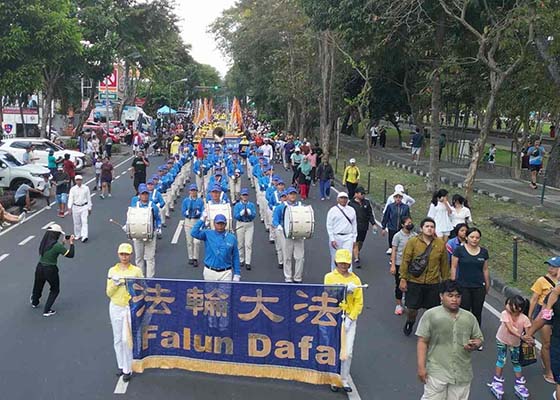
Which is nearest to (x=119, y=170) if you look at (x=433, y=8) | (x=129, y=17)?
(x=129, y=17)

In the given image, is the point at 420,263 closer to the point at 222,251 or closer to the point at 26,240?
the point at 222,251

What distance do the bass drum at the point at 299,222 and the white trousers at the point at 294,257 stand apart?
0.26 meters

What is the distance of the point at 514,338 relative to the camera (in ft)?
23.9

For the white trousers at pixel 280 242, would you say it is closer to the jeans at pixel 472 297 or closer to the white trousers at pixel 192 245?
the white trousers at pixel 192 245

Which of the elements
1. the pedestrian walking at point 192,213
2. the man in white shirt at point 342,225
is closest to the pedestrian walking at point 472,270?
the man in white shirt at point 342,225

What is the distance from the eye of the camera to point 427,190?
22969 mm

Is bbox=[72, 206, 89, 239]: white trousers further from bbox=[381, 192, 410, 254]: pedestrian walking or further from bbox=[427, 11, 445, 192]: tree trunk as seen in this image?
bbox=[427, 11, 445, 192]: tree trunk

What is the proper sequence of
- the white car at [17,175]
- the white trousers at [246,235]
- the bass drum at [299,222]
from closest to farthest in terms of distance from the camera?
the bass drum at [299,222] < the white trousers at [246,235] < the white car at [17,175]

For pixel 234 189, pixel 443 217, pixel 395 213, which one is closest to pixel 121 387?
pixel 395 213

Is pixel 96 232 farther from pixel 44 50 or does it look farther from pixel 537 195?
pixel 537 195

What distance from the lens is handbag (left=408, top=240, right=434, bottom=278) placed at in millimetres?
8486

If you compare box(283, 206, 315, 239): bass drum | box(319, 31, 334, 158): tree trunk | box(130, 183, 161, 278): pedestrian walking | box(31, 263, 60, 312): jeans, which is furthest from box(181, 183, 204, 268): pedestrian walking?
box(319, 31, 334, 158): tree trunk

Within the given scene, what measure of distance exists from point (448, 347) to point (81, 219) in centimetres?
1138

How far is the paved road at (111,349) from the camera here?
7297 mm
